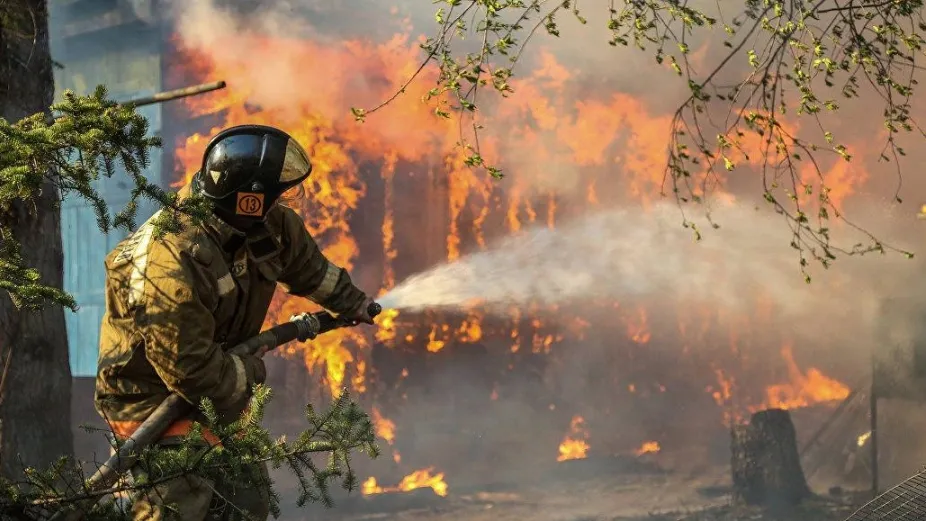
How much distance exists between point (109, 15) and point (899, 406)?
40.8 feet

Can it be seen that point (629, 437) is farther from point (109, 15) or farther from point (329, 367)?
point (109, 15)

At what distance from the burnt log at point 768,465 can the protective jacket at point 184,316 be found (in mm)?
7213

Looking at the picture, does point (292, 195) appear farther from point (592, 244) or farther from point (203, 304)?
point (592, 244)

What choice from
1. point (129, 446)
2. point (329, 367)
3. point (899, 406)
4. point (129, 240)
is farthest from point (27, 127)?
point (899, 406)

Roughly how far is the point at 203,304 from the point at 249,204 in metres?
0.44

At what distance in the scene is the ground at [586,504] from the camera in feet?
30.6

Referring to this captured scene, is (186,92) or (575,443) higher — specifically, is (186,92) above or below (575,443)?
above

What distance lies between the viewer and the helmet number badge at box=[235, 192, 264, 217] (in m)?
3.52

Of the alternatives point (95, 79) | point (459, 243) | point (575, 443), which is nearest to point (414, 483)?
point (575, 443)

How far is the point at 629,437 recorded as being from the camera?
13.2 meters

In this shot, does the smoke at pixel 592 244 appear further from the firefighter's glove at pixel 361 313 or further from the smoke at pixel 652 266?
the firefighter's glove at pixel 361 313

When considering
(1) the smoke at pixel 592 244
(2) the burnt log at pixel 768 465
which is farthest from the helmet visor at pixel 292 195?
(1) the smoke at pixel 592 244

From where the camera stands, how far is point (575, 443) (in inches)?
510

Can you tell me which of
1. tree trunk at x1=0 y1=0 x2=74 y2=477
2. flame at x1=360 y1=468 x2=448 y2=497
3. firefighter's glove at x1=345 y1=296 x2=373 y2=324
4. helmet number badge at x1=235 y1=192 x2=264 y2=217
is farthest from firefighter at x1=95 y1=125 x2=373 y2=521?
flame at x1=360 y1=468 x2=448 y2=497
